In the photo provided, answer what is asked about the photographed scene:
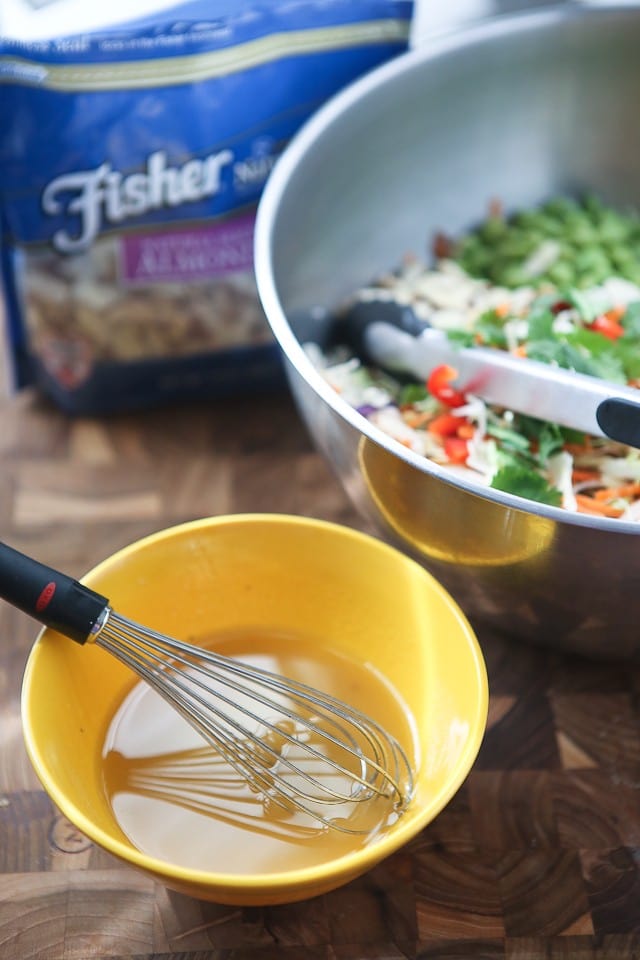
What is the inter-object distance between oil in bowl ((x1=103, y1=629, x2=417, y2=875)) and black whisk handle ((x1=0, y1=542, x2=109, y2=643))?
4.8 inches

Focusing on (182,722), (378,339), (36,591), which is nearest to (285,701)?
(182,722)

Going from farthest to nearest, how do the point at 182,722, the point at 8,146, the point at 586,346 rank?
the point at 8,146 → the point at 586,346 → the point at 182,722

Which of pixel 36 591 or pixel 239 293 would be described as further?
pixel 239 293

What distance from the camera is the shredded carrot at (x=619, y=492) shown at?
0.88 metres

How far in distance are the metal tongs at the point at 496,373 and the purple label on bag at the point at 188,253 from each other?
14 cm

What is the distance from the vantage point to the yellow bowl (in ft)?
2.33

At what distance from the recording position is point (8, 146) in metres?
1.06

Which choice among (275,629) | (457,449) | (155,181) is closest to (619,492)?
(457,449)

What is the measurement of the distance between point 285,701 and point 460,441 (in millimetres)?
269

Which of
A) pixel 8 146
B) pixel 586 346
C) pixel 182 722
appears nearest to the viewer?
pixel 182 722

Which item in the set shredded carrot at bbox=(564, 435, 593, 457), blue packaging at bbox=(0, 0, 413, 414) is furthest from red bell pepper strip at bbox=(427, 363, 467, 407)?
blue packaging at bbox=(0, 0, 413, 414)

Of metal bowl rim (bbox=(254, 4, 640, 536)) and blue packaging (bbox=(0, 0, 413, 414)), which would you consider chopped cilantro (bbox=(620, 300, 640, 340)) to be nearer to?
metal bowl rim (bbox=(254, 4, 640, 536))

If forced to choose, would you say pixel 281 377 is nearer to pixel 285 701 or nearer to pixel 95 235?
pixel 95 235

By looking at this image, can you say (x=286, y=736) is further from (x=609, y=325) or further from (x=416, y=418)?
(x=609, y=325)
